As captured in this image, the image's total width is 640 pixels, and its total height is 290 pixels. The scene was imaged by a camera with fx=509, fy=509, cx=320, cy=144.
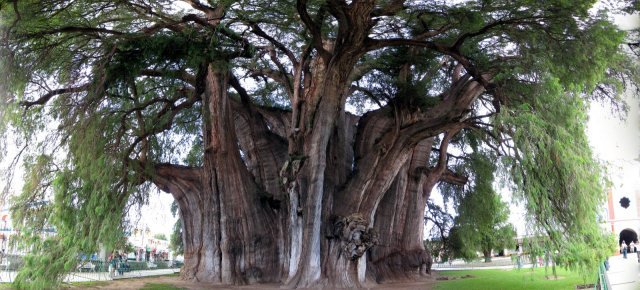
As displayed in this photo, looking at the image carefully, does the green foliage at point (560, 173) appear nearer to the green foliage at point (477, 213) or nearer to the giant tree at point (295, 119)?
the giant tree at point (295, 119)

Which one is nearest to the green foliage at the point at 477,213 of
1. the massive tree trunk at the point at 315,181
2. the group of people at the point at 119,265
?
the massive tree trunk at the point at 315,181

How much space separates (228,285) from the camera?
13.5 meters

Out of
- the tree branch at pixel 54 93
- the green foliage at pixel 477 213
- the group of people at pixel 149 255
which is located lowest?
the group of people at pixel 149 255

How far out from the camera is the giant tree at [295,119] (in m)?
9.09

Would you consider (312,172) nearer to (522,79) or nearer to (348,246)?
(348,246)

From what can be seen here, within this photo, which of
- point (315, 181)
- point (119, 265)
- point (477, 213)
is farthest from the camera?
point (477, 213)

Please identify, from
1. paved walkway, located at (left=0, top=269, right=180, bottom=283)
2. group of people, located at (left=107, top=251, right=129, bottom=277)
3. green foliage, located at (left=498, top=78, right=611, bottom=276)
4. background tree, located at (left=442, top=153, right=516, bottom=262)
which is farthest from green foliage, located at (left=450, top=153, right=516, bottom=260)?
group of people, located at (left=107, top=251, right=129, bottom=277)

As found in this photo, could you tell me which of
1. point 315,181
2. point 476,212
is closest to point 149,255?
point 476,212

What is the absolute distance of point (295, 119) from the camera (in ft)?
42.8

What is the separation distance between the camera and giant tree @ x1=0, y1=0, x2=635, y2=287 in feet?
29.8

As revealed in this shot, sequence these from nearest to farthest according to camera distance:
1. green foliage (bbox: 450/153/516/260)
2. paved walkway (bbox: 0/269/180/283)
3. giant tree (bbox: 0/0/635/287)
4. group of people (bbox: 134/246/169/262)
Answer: giant tree (bbox: 0/0/635/287), paved walkway (bbox: 0/269/180/283), green foliage (bbox: 450/153/516/260), group of people (bbox: 134/246/169/262)

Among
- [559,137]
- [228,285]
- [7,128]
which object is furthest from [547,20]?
[7,128]

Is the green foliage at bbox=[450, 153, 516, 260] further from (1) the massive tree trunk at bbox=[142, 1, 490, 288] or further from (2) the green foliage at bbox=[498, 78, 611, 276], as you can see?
(2) the green foliage at bbox=[498, 78, 611, 276]

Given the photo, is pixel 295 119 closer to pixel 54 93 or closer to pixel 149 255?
pixel 54 93
